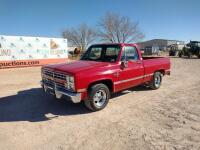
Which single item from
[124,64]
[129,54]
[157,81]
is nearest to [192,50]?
[157,81]

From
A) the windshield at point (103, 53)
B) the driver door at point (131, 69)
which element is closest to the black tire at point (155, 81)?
the driver door at point (131, 69)

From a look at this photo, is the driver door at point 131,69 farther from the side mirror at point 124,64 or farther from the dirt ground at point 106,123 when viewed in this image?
the dirt ground at point 106,123

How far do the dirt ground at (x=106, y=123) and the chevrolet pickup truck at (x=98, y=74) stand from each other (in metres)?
0.53

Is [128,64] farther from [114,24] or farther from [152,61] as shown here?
[114,24]

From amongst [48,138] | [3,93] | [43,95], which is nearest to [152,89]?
[43,95]

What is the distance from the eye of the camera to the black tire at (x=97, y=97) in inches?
194

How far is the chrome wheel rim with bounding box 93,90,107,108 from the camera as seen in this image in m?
5.15

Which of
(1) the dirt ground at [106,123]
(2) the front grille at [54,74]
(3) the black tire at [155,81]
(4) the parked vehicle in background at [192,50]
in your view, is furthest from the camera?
(4) the parked vehicle in background at [192,50]

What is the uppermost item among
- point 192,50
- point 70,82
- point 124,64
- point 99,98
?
point 192,50

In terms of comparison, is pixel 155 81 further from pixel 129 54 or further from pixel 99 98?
pixel 99 98

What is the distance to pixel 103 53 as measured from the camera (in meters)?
6.18

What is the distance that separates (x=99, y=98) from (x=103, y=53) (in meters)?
1.66

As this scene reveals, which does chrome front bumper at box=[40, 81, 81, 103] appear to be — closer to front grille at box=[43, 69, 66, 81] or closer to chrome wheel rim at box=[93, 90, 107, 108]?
front grille at box=[43, 69, 66, 81]

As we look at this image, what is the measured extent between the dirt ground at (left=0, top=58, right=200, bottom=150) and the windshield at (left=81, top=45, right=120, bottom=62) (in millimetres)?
1420
